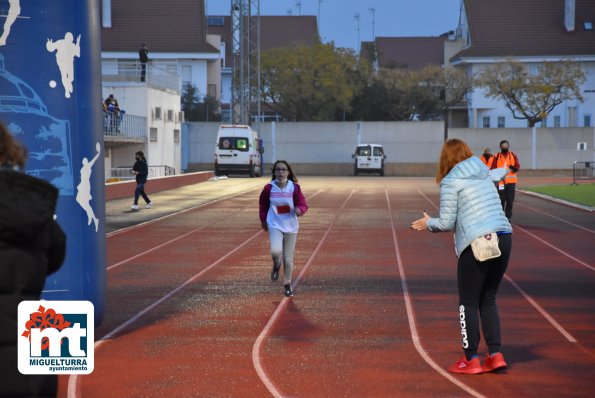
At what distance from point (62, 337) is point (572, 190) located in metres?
39.6

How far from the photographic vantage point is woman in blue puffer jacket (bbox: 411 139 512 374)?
9.16m

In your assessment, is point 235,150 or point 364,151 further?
point 364,151

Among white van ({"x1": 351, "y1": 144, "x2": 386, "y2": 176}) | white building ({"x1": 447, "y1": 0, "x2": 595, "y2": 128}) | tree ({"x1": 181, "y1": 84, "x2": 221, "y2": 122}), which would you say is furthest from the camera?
tree ({"x1": 181, "y1": 84, "x2": 221, "y2": 122})

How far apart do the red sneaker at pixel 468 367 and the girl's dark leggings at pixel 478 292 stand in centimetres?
6

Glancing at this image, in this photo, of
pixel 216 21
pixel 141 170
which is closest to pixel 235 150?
pixel 141 170

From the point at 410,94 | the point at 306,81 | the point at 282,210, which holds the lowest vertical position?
the point at 282,210

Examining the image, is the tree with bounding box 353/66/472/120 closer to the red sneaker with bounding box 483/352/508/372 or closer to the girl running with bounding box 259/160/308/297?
the girl running with bounding box 259/160/308/297

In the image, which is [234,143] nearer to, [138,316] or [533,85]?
[533,85]

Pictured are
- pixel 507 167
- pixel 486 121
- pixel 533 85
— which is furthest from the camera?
pixel 486 121

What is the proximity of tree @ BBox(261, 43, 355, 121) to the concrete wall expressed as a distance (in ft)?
38.5

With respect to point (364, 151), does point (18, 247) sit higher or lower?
higher

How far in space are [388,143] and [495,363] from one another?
195ft

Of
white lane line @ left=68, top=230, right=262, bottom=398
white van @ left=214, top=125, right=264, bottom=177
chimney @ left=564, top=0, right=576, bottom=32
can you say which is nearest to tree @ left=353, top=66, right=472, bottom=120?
chimney @ left=564, top=0, right=576, bottom=32

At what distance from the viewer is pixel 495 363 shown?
30.9 ft
